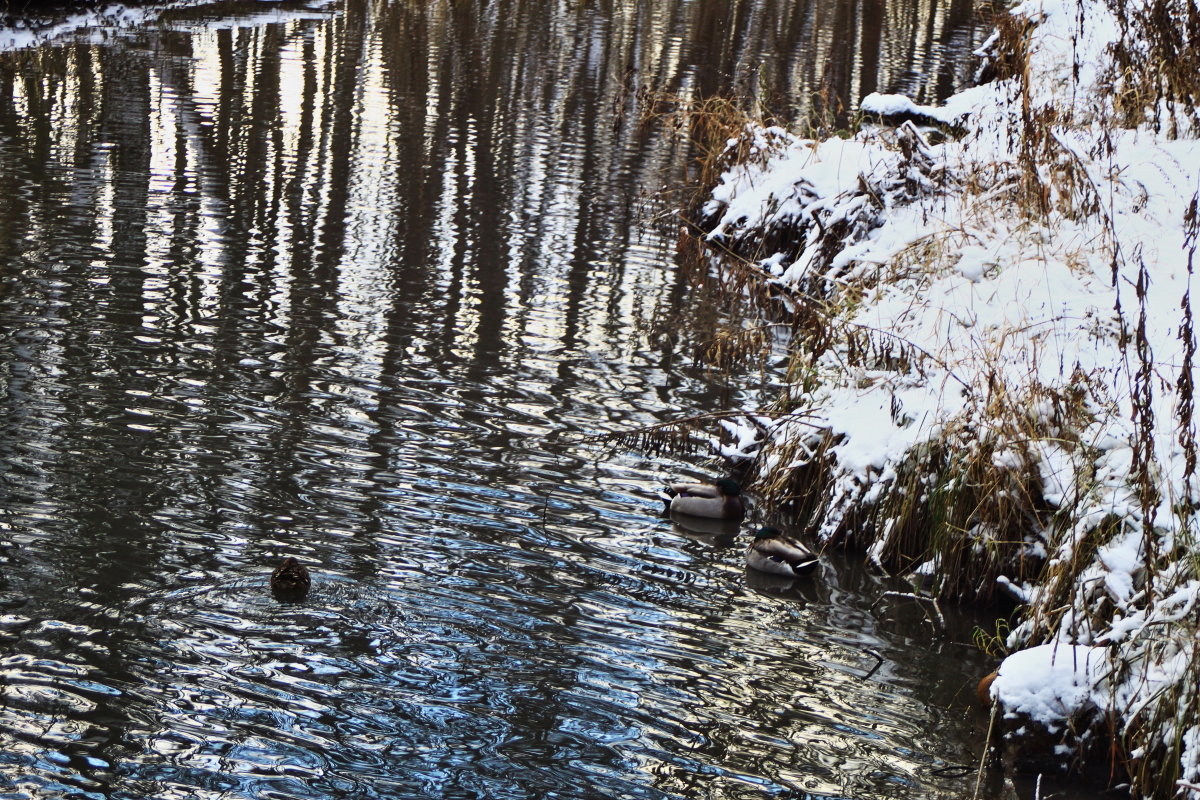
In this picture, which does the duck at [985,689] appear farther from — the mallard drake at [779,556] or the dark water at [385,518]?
the mallard drake at [779,556]

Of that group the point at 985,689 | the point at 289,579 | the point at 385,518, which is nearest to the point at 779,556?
the point at 985,689

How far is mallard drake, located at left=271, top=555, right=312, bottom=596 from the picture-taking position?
7203mm

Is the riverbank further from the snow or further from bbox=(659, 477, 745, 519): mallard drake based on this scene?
bbox=(659, 477, 745, 519): mallard drake

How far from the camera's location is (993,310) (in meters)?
9.14

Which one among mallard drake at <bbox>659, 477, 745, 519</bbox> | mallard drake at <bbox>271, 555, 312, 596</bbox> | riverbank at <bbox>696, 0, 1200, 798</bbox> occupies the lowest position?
mallard drake at <bbox>271, 555, 312, 596</bbox>

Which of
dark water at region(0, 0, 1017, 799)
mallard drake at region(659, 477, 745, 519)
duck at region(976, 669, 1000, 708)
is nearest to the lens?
dark water at region(0, 0, 1017, 799)

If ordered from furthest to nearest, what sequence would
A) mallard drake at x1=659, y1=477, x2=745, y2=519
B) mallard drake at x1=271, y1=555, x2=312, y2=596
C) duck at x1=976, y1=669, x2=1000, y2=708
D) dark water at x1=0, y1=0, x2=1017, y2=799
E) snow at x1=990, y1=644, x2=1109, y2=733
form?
1. mallard drake at x1=659, y1=477, x2=745, y2=519
2. mallard drake at x1=271, y1=555, x2=312, y2=596
3. duck at x1=976, y1=669, x2=1000, y2=708
4. snow at x1=990, y1=644, x2=1109, y2=733
5. dark water at x1=0, y1=0, x2=1017, y2=799

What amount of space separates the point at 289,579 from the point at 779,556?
2799mm

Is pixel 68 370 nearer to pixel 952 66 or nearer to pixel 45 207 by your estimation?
pixel 45 207

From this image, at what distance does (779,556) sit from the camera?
8.10 metres

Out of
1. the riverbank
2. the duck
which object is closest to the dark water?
the duck

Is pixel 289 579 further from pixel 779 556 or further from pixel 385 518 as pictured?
pixel 779 556

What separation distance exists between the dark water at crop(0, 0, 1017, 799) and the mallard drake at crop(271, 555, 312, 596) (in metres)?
0.09

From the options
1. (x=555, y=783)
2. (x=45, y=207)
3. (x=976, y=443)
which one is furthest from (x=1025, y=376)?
(x=45, y=207)
